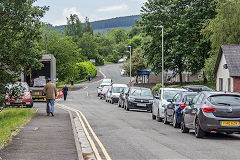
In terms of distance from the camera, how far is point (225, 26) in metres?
48.6

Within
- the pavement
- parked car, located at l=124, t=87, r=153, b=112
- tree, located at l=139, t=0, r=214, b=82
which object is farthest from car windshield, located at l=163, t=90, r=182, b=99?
tree, located at l=139, t=0, r=214, b=82

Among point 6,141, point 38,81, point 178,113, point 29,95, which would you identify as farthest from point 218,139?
point 38,81

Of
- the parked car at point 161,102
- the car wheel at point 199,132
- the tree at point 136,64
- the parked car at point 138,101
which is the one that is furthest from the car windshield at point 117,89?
the tree at point 136,64

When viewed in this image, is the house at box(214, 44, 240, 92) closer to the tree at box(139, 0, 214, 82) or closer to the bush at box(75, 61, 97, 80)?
the tree at box(139, 0, 214, 82)

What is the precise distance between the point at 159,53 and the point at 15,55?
127 feet

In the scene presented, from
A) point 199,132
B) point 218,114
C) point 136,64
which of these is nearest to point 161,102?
point 199,132

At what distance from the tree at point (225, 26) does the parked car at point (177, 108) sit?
29132 millimetres

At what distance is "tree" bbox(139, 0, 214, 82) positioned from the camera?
54656 mm

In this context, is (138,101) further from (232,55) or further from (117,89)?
(232,55)

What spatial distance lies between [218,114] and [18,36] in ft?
32.8

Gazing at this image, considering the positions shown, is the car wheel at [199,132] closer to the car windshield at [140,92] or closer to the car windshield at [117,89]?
the car windshield at [140,92]

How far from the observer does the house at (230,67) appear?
41969 mm

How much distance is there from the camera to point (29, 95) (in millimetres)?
31547

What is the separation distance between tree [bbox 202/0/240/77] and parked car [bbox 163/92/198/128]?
29132mm
